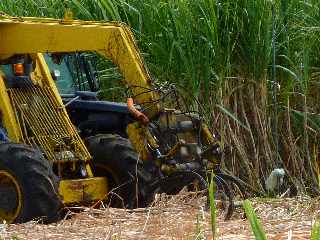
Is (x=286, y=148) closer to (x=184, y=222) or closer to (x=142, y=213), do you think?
(x=142, y=213)

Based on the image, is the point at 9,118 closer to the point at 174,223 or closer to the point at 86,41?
the point at 86,41

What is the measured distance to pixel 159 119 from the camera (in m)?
6.53

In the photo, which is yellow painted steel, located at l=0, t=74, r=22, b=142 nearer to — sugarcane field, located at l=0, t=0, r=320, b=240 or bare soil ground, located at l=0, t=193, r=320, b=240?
sugarcane field, located at l=0, t=0, r=320, b=240

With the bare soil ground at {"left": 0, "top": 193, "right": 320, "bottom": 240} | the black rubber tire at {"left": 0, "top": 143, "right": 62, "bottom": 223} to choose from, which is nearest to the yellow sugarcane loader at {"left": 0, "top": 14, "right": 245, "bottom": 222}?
the black rubber tire at {"left": 0, "top": 143, "right": 62, "bottom": 223}

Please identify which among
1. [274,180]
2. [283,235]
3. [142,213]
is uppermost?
[283,235]

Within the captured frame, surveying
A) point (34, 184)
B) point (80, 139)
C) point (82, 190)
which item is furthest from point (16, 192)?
point (80, 139)

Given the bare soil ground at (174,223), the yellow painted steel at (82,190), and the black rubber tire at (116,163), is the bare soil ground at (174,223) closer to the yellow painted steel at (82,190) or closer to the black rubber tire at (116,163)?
the yellow painted steel at (82,190)

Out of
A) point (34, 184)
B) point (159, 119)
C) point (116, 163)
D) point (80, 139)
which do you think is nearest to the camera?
point (34, 184)

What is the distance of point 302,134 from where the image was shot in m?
8.48

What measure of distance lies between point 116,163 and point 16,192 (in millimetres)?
1020

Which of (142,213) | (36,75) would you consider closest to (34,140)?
(36,75)

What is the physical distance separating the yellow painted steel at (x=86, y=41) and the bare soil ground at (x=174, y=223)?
1104mm

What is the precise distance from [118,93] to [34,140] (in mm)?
2142

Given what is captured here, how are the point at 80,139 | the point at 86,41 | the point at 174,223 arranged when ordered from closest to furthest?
the point at 174,223, the point at 86,41, the point at 80,139
